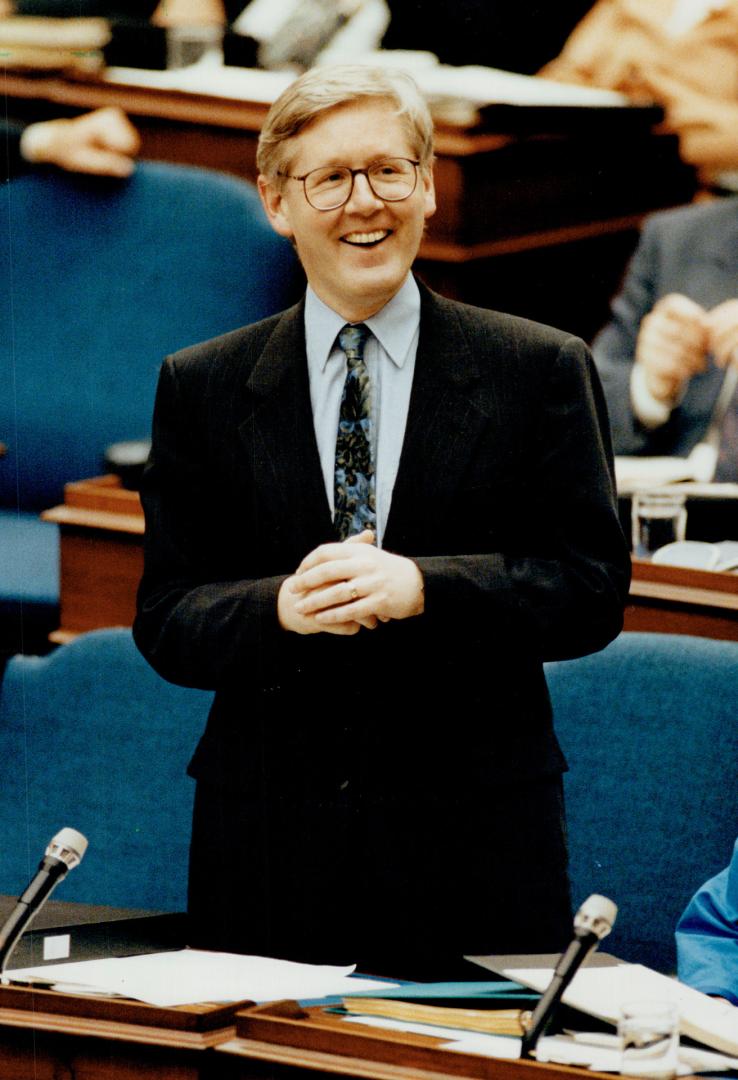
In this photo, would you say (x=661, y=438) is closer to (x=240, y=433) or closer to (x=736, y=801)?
(x=736, y=801)

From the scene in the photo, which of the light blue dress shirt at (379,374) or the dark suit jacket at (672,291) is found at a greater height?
the dark suit jacket at (672,291)

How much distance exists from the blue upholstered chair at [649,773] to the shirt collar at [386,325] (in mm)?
503

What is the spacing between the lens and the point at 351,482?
6.04 ft

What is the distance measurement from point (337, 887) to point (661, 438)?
119cm

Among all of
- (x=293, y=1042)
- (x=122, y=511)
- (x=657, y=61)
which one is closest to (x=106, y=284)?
(x=122, y=511)

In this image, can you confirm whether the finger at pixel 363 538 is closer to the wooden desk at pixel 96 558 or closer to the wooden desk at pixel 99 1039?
the wooden desk at pixel 99 1039

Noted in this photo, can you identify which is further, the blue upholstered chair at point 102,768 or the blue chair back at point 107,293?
Answer: the blue chair back at point 107,293

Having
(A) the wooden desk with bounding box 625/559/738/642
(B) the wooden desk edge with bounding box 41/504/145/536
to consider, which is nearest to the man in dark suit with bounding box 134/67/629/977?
(A) the wooden desk with bounding box 625/559/738/642

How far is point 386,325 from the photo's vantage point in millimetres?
1860

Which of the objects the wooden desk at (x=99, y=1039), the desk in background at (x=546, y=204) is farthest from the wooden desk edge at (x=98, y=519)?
the wooden desk at (x=99, y=1039)

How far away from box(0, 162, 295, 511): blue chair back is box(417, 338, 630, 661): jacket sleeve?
1453mm

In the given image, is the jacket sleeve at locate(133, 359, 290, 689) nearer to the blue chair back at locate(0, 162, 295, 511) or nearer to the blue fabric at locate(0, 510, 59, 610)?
the blue fabric at locate(0, 510, 59, 610)

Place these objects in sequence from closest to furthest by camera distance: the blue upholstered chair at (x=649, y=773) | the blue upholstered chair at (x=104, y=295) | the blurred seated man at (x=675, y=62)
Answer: the blue upholstered chair at (x=649, y=773) → the blurred seated man at (x=675, y=62) → the blue upholstered chair at (x=104, y=295)

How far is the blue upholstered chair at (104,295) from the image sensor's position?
10.5ft
